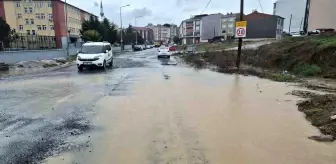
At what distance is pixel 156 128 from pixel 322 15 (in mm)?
43375

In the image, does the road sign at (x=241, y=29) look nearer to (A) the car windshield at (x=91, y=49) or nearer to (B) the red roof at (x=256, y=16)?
(A) the car windshield at (x=91, y=49)

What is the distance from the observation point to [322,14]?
4116cm

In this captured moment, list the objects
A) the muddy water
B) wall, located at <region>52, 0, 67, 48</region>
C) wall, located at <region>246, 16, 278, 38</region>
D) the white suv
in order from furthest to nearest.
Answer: wall, located at <region>246, 16, 278, 38</region> < wall, located at <region>52, 0, 67, 48</region> < the white suv < the muddy water

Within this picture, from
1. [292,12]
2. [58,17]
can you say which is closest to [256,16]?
[292,12]

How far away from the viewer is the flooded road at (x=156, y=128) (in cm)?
495

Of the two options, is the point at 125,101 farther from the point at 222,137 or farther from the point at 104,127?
the point at 222,137

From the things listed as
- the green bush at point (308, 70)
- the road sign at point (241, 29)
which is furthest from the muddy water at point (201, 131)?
the road sign at point (241, 29)

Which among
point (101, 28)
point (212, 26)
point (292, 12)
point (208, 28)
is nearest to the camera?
point (101, 28)

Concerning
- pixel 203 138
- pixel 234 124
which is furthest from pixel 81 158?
pixel 234 124

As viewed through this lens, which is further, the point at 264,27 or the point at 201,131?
the point at 264,27

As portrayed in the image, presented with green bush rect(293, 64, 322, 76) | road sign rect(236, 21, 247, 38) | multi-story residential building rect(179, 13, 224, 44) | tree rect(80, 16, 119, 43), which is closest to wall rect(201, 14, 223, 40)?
multi-story residential building rect(179, 13, 224, 44)

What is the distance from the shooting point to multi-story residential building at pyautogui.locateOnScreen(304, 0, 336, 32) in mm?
39838

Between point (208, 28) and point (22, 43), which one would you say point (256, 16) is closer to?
point (208, 28)

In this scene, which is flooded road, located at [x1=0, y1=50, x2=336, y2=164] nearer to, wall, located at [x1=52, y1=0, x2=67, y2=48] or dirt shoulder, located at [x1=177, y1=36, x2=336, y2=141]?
dirt shoulder, located at [x1=177, y1=36, x2=336, y2=141]
